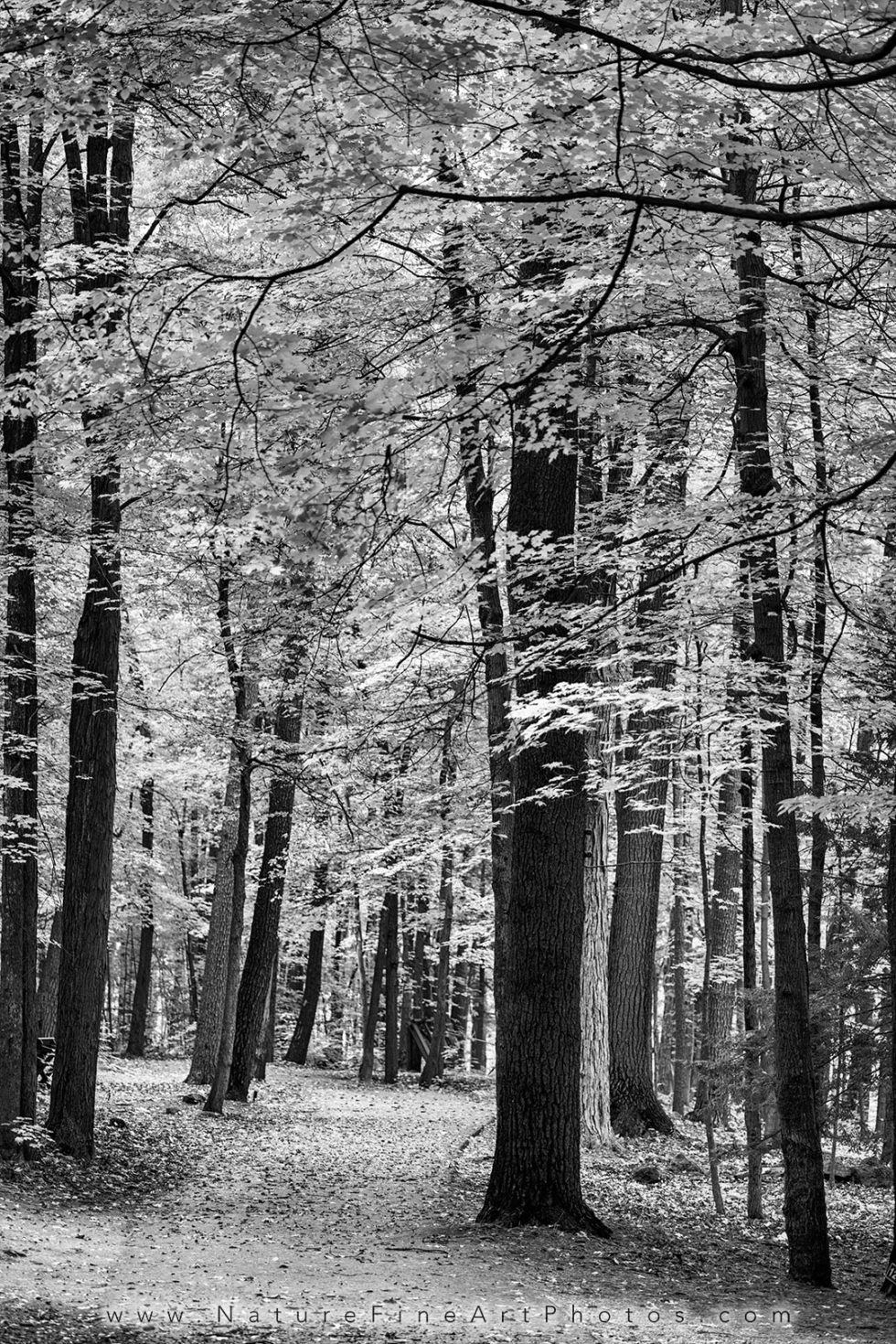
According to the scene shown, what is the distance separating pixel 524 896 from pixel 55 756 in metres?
10.5

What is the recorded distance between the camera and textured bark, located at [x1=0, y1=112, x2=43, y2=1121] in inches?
367

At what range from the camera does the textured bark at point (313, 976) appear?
22.8 meters

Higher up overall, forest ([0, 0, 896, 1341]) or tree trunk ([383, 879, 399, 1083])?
forest ([0, 0, 896, 1341])

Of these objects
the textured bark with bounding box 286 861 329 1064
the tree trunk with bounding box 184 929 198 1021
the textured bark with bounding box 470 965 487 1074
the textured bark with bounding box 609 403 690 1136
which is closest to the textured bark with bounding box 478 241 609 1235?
the textured bark with bounding box 609 403 690 1136

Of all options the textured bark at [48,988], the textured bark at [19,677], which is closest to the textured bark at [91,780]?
the textured bark at [19,677]

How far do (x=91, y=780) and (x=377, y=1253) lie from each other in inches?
201

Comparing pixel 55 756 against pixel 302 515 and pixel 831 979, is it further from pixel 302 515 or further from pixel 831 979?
pixel 302 515

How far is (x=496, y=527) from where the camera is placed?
789cm

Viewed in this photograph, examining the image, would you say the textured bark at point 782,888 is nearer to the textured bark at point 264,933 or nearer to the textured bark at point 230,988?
the textured bark at point 230,988

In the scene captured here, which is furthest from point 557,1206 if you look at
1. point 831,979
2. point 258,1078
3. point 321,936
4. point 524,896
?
point 321,936

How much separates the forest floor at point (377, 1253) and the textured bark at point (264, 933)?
89.4 inches

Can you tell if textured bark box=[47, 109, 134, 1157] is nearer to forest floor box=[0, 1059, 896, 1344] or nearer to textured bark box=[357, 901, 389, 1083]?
forest floor box=[0, 1059, 896, 1344]

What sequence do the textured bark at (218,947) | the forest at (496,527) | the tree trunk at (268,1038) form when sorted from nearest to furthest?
the forest at (496,527) → the textured bark at (218,947) → the tree trunk at (268,1038)

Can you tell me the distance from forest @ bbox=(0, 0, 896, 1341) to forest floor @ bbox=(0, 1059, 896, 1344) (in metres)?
0.07
